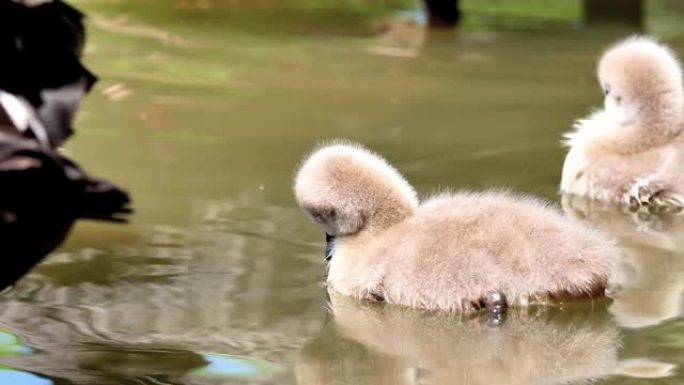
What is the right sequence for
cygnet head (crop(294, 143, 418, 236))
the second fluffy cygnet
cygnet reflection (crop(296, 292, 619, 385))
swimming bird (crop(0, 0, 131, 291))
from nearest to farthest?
swimming bird (crop(0, 0, 131, 291)) → cygnet reflection (crop(296, 292, 619, 385)) → the second fluffy cygnet → cygnet head (crop(294, 143, 418, 236))

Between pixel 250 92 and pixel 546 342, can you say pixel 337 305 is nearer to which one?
pixel 546 342

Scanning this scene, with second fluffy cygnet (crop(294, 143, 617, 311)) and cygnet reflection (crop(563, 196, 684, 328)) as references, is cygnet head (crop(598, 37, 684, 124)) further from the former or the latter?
second fluffy cygnet (crop(294, 143, 617, 311))

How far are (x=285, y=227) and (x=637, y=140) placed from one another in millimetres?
1092

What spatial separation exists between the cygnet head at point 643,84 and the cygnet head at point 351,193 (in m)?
1.19

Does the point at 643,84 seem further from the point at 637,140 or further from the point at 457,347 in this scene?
the point at 457,347

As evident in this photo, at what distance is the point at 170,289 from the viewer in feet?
9.96

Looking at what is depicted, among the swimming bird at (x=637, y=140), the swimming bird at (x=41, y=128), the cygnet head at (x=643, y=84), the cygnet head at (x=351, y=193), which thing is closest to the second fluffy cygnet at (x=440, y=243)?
the cygnet head at (x=351, y=193)

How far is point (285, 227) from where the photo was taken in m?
3.59

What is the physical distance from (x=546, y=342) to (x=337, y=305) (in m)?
0.49

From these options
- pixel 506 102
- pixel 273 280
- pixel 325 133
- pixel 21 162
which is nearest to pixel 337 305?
pixel 273 280

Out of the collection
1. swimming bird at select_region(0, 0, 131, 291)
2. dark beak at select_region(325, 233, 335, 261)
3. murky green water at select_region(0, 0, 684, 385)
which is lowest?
murky green water at select_region(0, 0, 684, 385)

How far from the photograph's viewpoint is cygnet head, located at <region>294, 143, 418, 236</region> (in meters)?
3.02

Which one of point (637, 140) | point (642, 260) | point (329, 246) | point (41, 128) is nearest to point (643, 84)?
point (637, 140)

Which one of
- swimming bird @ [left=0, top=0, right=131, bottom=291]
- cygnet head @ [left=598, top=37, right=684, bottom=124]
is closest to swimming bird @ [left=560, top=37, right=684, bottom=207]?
cygnet head @ [left=598, top=37, right=684, bottom=124]
